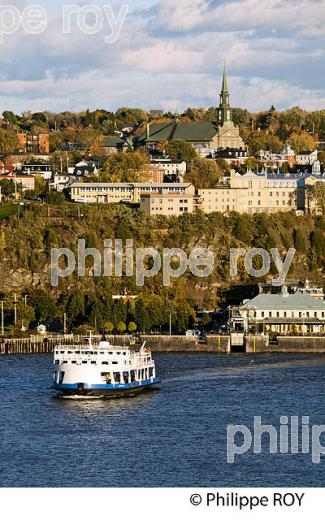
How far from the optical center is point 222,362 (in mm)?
57438

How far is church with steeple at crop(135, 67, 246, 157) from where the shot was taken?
98562 mm

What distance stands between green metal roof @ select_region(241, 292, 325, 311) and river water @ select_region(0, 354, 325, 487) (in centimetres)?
870

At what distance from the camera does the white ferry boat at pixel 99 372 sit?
48094 millimetres

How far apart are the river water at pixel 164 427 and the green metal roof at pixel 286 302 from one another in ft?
28.5

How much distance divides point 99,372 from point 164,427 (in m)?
7.14

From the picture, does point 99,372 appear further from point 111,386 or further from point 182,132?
point 182,132

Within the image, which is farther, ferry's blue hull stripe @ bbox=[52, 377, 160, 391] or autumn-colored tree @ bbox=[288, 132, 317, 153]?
autumn-colored tree @ bbox=[288, 132, 317, 153]

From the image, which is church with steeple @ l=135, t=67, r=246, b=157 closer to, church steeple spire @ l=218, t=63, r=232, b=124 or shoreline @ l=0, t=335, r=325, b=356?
church steeple spire @ l=218, t=63, r=232, b=124

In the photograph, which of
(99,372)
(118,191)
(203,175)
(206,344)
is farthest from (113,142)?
(99,372)

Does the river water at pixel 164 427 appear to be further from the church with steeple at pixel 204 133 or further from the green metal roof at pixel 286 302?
the church with steeple at pixel 204 133

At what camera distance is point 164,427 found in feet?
137

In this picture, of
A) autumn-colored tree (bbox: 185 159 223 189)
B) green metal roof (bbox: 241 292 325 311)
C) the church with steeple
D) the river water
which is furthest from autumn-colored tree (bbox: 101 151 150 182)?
the river water
